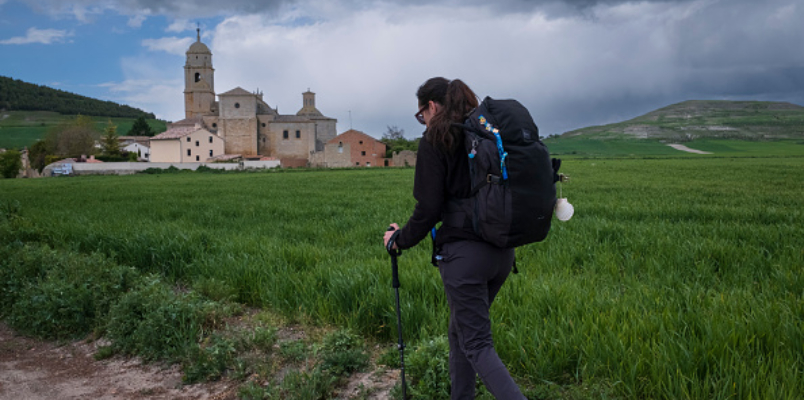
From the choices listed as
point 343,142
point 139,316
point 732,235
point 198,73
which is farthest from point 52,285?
point 198,73

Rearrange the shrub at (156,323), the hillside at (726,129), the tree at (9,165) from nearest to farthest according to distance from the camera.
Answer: the shrub at (156,323), the tree at (9,165), the hillside at (726,129)

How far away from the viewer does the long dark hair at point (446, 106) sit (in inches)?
108

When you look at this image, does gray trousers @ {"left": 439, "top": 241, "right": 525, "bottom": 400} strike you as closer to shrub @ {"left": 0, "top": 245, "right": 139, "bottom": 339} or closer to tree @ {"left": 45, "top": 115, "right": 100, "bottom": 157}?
shrub @ {"left": 0, "top": 245, "right": 139, "bottom": 339}

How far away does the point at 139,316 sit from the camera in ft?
17.8

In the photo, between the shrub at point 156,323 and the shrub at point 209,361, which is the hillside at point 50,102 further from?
the shrub at point 209,361

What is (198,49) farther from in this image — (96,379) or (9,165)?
(96,379)

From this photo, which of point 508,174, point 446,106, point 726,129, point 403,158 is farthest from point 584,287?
point 726,129

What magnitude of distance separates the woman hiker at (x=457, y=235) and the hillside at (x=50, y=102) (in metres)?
193

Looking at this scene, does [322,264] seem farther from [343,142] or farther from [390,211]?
[343,142]

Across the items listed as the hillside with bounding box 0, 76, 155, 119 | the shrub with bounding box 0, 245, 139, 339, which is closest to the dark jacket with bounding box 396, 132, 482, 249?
the shrub with bounding box 0, 245, 139, 339

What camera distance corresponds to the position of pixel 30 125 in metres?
147

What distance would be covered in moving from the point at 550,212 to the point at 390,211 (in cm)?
1036

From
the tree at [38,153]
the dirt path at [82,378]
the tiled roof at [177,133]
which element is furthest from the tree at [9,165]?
the dirt path at [82,378]

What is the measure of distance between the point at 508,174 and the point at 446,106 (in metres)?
0.51
